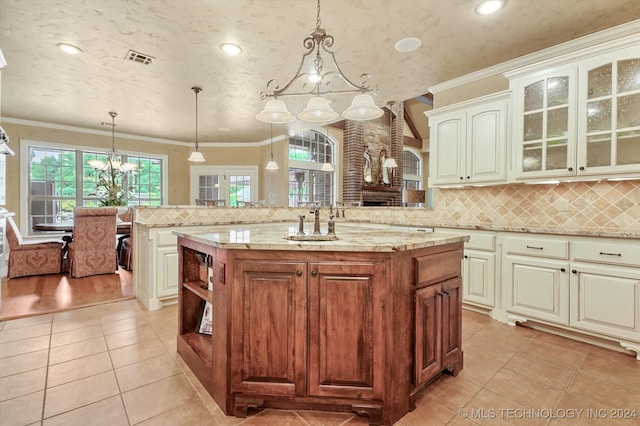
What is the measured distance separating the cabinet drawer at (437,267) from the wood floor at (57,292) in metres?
3.39

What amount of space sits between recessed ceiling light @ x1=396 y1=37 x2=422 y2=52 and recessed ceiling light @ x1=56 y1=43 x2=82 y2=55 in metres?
3.17

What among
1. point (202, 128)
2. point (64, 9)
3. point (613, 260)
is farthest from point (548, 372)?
point (202, 128)

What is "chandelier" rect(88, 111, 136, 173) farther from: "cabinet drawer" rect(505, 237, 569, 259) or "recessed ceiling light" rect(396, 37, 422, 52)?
"cabinet drawer" rect(505, 237, 569, 259)

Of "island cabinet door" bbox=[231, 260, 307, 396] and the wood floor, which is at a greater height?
"island cabinet door" bbox=[231, 260, 307, 396]

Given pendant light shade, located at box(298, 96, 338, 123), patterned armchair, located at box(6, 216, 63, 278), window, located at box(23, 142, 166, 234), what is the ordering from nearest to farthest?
pendant light shade, located at box(298, 96, 338, 123) → patterned armchair, located at box(6, 216, 63, 278) → window, located at box(23, 142, 166, 234)

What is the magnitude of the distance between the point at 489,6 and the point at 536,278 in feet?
7.32

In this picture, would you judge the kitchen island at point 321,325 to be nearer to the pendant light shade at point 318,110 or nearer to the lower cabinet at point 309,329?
the lower cabinet at point 309,329

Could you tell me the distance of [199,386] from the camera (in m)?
1.79

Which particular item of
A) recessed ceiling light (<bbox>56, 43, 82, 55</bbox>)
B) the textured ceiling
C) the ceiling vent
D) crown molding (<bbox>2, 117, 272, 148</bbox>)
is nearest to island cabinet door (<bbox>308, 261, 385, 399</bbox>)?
the textured ceiling

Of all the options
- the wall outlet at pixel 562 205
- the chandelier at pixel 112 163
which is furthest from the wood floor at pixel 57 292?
A: the wall outlet at pixel 562 205

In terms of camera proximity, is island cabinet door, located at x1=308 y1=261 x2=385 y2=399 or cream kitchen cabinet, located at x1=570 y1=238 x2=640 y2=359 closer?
island cabinet door, located at x1=308 y1=261 x2=385 y2=399

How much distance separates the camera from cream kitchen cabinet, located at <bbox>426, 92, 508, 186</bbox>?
2.96 m

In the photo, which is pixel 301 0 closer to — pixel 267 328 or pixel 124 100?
pixel 267 328

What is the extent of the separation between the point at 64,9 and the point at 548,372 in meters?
4.43
